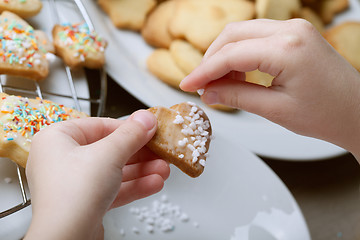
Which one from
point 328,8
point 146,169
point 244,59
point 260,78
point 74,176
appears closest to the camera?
point 74,176

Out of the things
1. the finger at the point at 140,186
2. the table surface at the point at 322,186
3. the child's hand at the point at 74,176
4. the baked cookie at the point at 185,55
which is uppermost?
the child's hand at the point at 74,176

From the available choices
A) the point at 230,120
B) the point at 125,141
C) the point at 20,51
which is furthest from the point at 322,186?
the point at 20,51

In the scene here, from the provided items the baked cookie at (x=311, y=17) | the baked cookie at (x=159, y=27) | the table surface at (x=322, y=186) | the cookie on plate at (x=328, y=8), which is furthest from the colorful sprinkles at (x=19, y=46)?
the cookie on plate at (x=328, y=8)

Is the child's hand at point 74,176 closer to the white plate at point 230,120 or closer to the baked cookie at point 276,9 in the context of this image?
the white plate at point 230,120

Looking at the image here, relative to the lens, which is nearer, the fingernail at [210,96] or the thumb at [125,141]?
the thumb at [125,141]

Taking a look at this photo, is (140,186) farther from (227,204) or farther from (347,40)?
(347,40)
